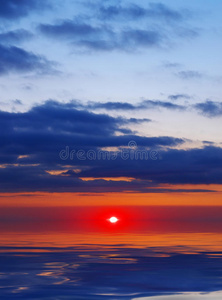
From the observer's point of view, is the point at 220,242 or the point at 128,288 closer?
the point at 128,288

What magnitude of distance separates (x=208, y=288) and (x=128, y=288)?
3.96 metres

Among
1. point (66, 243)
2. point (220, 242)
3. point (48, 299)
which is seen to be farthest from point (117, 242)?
point (48, 299)

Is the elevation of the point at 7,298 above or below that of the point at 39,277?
below

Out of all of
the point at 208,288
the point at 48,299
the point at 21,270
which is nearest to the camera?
the point at 48,299

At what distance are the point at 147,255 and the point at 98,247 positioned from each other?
6.92 metres

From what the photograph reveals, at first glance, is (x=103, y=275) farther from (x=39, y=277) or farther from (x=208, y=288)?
(x=208, y=288)

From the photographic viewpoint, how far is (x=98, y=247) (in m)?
44.5

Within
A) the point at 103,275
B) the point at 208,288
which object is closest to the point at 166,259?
the point at 103,275

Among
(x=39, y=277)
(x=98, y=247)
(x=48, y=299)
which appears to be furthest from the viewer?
(x=98, y=247)

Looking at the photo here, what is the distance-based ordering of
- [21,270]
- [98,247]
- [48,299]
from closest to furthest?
1. [48,299]
2. [21,270]
3. [98,247]

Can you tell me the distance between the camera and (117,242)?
4950cm

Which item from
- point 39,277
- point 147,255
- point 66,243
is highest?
point 66,243

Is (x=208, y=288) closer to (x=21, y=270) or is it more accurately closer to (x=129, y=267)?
(x=129, y=267)

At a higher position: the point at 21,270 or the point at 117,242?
the point at 117,242
